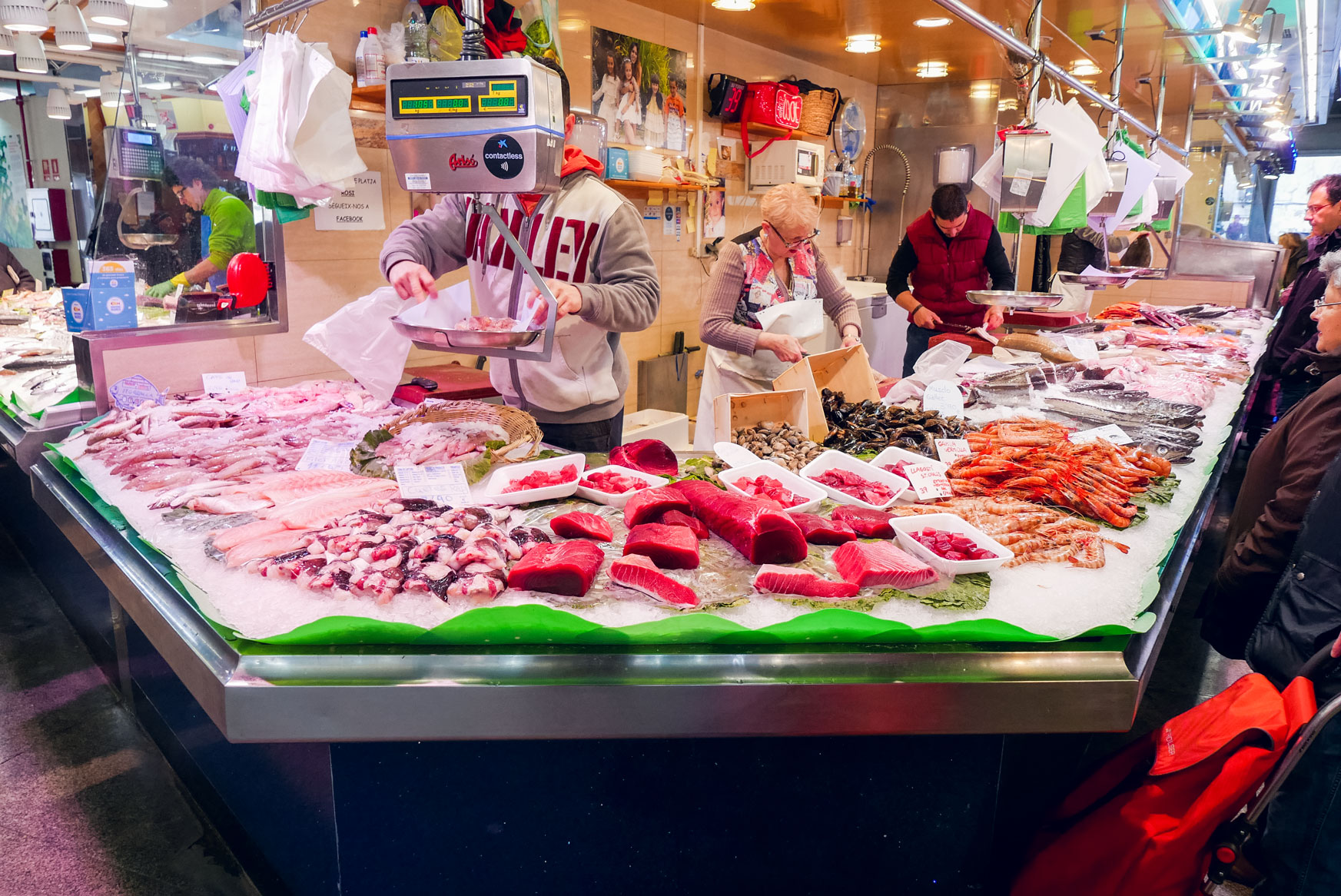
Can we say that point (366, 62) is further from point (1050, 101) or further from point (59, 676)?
point (1050, 101)

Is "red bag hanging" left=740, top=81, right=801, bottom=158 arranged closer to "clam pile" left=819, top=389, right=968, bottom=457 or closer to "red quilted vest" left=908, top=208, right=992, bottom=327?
"red quilted vest" left=908, top=208, right=992, bottom=327

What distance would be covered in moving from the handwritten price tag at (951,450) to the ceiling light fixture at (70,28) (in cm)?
428

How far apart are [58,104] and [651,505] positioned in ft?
13.9

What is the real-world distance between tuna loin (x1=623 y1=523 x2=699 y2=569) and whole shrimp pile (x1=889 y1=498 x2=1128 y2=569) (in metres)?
0.63

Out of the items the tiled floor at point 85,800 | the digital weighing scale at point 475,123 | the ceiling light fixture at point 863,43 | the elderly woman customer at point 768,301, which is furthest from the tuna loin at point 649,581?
the ceiling light fixture at point 863,43

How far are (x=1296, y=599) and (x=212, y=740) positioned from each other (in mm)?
2783

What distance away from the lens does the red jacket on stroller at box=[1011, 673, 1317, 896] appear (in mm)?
1852

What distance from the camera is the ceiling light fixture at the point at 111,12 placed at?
3.91 meters

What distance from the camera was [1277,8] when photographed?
19.6ft

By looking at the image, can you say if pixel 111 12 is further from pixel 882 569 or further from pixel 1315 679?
pixel 1315 679

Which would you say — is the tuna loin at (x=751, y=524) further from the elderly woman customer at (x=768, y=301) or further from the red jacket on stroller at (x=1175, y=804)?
the elderly woman customer at (x=768, y=301)

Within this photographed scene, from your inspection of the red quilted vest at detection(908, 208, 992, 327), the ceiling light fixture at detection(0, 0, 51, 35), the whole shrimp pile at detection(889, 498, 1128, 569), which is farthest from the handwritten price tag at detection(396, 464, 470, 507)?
the red quilted vest at detection(908, 208, 992, 327)

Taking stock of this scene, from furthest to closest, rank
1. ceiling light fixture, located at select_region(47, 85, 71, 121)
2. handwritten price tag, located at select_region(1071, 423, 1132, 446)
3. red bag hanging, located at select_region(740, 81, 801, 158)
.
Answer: red bag hanging, located at select_region(740, 81, 801, 158), ceiling light fixture, located at select_region(47, 85, 71, 121), handwritten price tag, located at select_region(1071, 423, 1132, 446)


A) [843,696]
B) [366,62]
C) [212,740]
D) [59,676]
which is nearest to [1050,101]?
[366,62]
